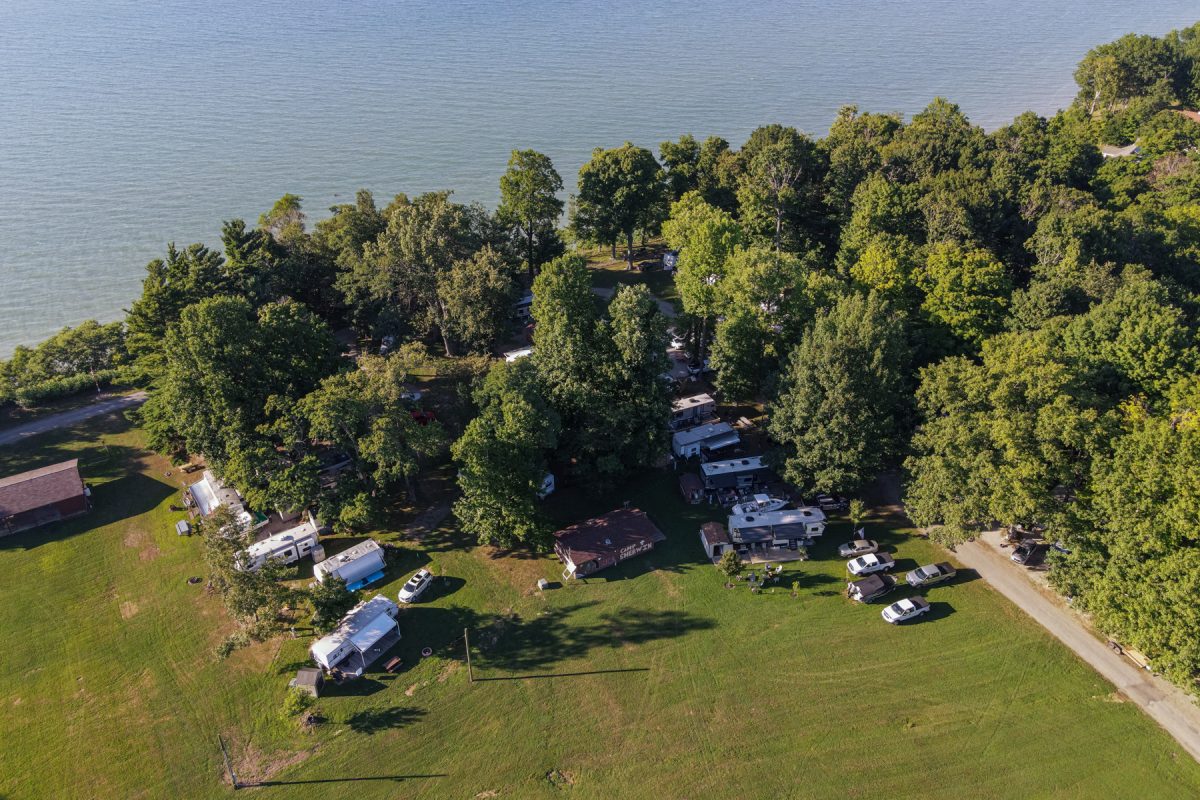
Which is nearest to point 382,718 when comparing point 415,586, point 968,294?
point 415,586

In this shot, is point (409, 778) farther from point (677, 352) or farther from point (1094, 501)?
point (677, 352)

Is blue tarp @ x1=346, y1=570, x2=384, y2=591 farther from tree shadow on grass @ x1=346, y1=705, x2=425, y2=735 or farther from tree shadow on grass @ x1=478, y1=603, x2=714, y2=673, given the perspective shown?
tree shadow on grass @ x1=346, y1=705, x2=425, y2=735

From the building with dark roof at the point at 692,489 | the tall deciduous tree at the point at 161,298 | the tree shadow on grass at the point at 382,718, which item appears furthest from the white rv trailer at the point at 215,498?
the building with dark roof at the point at 692,489

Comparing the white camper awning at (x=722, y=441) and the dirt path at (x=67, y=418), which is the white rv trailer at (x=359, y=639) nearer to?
the white camper awning at (x=722, y=441)

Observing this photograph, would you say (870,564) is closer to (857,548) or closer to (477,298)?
(857,548)

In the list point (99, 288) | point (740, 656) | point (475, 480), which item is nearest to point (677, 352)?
point (475, 480)

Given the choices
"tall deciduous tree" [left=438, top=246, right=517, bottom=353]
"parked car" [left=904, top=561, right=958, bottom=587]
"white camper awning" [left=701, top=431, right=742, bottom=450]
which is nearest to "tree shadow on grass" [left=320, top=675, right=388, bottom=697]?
"white camper awning" [left=701, top=431, right=742, bottom=450]
